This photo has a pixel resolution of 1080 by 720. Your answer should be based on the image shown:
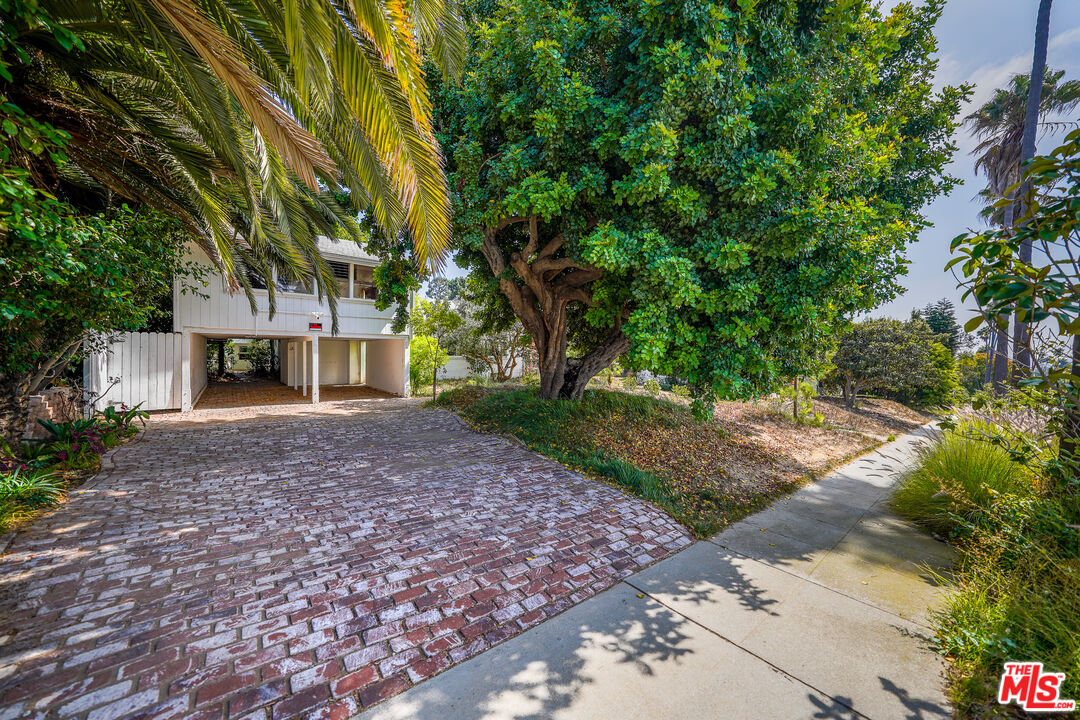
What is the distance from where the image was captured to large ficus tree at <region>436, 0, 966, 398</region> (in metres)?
4.66

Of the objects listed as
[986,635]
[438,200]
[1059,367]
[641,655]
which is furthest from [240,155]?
[1059,367]

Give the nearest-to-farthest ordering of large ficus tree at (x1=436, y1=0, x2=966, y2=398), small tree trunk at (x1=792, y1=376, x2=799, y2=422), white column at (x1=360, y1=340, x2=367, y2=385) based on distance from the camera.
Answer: large ficus tree at (x1=436, y1=0, x2=966, y2=398), small tree trunk at (x1=792, y1=376, x2=799, y2=422), white column at (x1=360, y1=340, x2=367, y2=385)

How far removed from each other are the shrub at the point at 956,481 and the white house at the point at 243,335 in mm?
10133

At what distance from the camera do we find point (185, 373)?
9.88 meters

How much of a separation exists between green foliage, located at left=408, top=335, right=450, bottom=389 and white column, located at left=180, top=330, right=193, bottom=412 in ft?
19.5

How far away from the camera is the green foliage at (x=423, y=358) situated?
46.4 ft

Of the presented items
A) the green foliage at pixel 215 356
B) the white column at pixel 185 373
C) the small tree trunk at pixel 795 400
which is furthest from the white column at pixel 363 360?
the small tree trunk at pixel 795 400

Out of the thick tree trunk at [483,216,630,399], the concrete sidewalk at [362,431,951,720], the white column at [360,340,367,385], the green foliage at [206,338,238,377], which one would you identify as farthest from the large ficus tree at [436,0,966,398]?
the green foliage at [206,338,238,377]

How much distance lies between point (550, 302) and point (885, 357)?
1425 centimetres

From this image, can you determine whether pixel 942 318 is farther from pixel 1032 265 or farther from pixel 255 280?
pixel 255 280

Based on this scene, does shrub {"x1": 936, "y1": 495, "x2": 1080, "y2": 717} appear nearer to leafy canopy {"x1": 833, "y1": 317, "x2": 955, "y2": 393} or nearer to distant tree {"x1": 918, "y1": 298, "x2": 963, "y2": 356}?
leafy canopy {"x1": 833, "y1": 317, "x2": 955, "y2": 393}

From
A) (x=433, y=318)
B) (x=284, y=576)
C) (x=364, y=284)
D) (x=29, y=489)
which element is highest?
(x=364, y=284)

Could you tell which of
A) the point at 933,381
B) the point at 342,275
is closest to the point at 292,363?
the point at 342,275

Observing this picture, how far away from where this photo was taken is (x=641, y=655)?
247cm
